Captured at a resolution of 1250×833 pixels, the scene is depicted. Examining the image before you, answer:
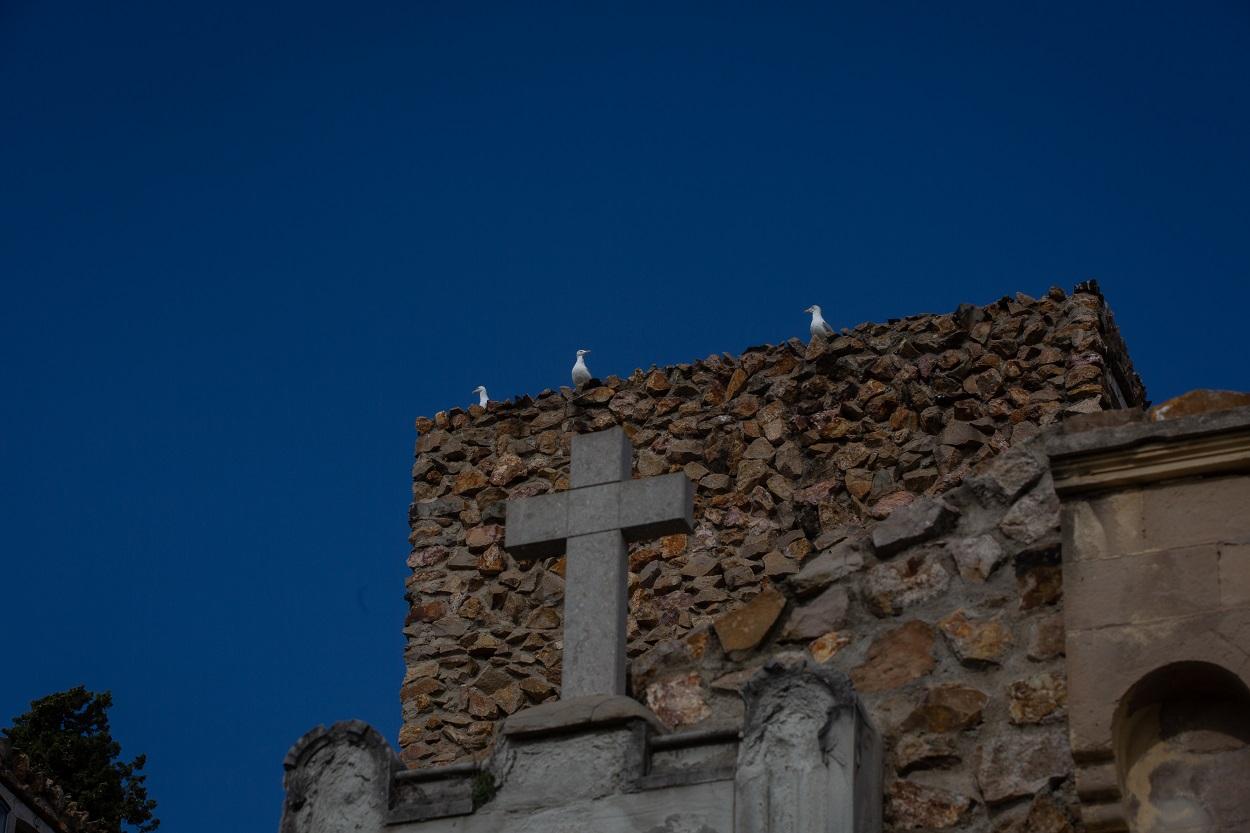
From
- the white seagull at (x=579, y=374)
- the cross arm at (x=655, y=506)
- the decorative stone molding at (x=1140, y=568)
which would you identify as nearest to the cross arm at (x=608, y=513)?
the cross arm at (x=655, y=506)

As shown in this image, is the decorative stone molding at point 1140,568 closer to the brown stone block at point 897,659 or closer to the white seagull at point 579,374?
the brown stone block at point 897,659

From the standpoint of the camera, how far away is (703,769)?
7.27m

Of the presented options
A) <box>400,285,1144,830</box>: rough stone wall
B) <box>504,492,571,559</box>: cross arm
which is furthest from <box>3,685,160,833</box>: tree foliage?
<box>504,492,571,559</box>: cross arm

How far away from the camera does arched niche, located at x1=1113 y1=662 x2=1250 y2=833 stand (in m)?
6.98

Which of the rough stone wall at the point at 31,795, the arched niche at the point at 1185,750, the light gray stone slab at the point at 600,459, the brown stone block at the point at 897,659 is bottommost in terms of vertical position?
the arched niche at the point at 1185,750

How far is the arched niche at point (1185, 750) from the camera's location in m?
6.98

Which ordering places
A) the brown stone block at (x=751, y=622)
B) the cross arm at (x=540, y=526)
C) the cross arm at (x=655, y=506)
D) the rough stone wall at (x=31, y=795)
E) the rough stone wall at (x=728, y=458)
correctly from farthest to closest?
1. the rough stone wall at (x=728, y=458)
2. the rough stone wall at (x=31, y=795)
3. the cross arm at (x=540, y=526)
4. the cross arm at (x=655, y=506)
5. the brown stone block at (x=751, y=622)

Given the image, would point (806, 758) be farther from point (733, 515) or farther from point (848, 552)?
point (733, 515)

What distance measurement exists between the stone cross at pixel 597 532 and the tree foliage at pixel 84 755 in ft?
31.3

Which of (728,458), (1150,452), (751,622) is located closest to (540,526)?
(751,622)

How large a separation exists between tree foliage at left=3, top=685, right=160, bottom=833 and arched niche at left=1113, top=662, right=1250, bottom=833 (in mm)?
11300

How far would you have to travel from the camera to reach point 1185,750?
7105 mm

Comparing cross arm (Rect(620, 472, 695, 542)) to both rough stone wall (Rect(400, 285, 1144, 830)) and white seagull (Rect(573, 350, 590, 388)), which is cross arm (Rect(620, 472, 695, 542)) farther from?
white seagull (Rect(573, 350, 590, 388))

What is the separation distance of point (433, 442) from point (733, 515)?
2574 millimetres
